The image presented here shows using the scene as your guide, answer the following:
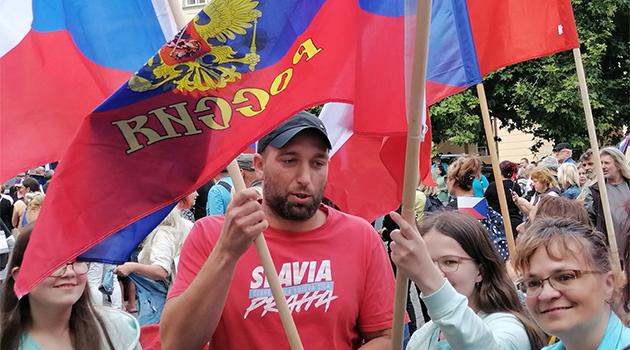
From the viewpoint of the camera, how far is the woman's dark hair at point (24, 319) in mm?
3395

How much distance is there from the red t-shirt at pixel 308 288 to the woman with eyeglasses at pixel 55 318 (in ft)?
1.88

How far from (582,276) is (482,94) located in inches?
89.1

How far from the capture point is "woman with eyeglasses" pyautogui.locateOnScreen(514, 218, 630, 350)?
102 inches

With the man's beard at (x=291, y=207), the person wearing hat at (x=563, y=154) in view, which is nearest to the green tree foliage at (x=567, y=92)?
the person wearing hat at (x=563, y=154)

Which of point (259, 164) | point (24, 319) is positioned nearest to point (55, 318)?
point (24, 319)

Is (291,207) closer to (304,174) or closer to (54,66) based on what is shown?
(304,174)

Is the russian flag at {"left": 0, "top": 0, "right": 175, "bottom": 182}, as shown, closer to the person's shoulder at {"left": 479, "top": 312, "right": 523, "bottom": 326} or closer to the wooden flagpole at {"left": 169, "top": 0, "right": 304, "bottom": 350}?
the wooden flagpole at {"left": 169, "top": 0, "right": 304, "bottom": 350}

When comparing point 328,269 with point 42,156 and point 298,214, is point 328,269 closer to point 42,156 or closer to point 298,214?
point 298,214

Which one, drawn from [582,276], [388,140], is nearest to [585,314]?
[582,276]

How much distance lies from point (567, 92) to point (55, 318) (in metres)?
25.9

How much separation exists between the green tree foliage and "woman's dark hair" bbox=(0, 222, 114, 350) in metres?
25.1

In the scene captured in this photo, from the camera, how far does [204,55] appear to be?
9.73 feet

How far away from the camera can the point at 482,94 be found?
477cm

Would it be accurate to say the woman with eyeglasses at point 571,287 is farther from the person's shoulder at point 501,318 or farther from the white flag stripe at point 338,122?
the white flag stripe at point 338,122
